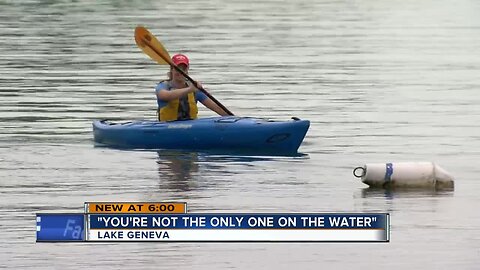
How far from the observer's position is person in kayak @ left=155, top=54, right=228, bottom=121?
22453mm

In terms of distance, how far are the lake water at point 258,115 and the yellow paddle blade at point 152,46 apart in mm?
1494

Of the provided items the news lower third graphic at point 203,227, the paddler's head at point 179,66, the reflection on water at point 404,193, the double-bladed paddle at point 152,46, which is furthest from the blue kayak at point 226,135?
the news lower third graphic at point 203,227

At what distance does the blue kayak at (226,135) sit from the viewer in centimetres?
2223

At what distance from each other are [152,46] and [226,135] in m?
2.25

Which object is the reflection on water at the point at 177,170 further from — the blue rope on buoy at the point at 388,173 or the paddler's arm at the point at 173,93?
the blue rope on buoy at the point at 388,173

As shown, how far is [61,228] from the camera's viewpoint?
50.8 feet

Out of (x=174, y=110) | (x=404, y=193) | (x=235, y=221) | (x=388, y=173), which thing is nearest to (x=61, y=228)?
(x=235, y=221)

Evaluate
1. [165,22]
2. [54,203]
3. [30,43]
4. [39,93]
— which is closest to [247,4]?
[165,22]

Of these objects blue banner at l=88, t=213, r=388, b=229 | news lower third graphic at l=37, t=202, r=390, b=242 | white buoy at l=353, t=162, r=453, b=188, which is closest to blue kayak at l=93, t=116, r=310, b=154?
white buoy at l=353, t=162, r=453, b=188

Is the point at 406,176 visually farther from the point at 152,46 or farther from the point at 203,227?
the point at 152,46

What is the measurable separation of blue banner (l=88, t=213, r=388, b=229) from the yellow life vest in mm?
5859

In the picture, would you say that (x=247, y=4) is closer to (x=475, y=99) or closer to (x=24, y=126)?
(x=475, y=99)

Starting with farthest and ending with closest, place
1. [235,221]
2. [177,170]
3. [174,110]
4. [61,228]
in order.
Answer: [174,110] → [177,170] → [235,221] → [61,228]

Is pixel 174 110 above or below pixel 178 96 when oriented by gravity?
below
